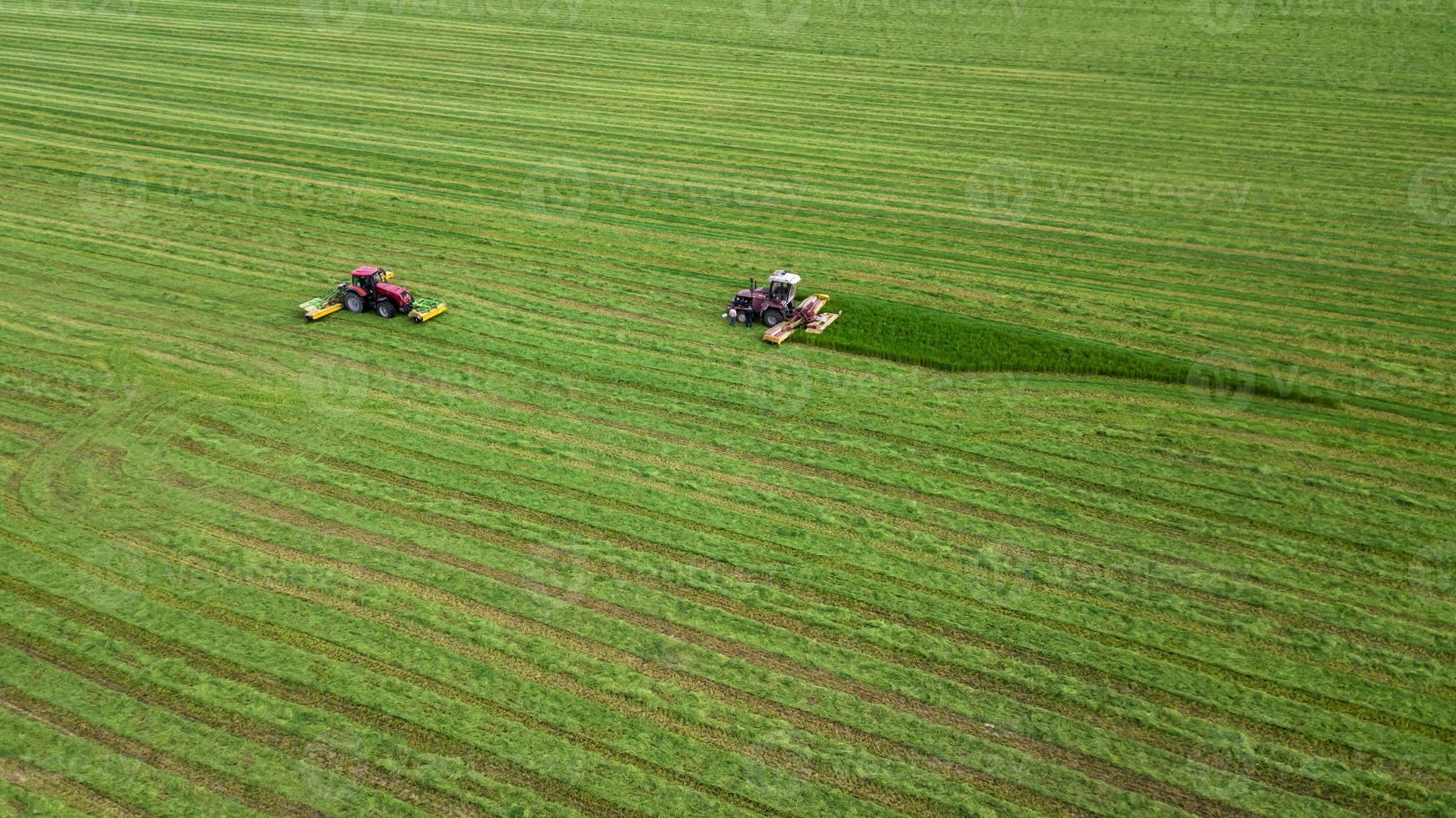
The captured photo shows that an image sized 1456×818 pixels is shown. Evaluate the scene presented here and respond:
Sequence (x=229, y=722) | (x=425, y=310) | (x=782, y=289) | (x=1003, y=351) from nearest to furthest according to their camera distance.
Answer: (x=229, y=722) < (x=1003, y=351) < (x=782, y=289) < (x=425, y=310)

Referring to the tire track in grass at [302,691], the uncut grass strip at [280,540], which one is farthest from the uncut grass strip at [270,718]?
the uncut grass strip at [280,540]

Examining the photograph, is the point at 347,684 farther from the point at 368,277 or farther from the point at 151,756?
the point at 368,277

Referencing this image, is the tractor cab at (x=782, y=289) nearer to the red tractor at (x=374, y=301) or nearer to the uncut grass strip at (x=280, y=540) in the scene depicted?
the red tractor at (x=374, y=301)

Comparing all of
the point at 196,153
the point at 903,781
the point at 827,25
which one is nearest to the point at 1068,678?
the point at 903,781

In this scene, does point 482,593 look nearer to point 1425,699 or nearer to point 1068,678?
point 1068,678

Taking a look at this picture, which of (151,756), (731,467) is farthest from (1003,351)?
(151,756)
